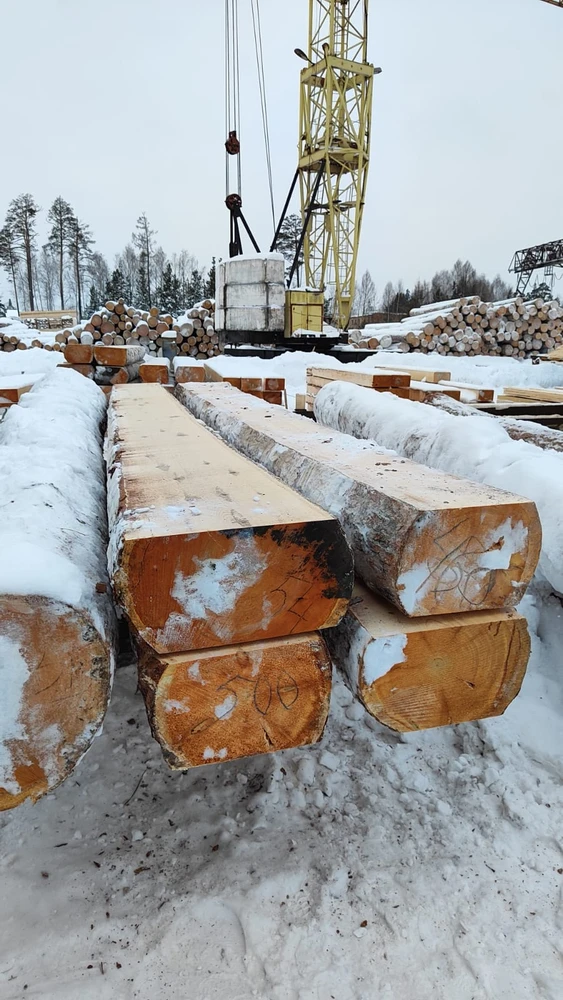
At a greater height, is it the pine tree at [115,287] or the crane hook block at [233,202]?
the pine tree at [115,287]

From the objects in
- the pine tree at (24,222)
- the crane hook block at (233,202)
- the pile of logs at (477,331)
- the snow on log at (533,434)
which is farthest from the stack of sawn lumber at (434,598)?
the pine tree at (24,222)

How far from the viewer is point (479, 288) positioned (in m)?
34.8

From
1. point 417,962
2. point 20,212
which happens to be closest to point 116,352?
point 417,962

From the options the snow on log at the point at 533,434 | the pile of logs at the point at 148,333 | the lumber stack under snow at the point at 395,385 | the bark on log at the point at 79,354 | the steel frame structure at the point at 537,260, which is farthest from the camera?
the steel frame structure at the point at 537,260

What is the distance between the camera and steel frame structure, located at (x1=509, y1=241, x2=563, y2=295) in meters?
23.0

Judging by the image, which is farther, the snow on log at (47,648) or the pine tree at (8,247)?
the pine tree at (8,247)

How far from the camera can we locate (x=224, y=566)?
1107 mm

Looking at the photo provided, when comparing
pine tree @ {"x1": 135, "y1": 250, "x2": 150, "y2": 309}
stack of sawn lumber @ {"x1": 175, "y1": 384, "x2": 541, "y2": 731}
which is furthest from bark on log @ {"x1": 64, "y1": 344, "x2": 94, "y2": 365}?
pine tree @ {"x1": 135, "y1": 250, "x2": 150, "y2": 309}

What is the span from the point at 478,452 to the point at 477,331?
13.2 meters

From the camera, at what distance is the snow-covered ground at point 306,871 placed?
1.31 metres

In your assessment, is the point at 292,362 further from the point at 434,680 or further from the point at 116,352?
the point at 434,680

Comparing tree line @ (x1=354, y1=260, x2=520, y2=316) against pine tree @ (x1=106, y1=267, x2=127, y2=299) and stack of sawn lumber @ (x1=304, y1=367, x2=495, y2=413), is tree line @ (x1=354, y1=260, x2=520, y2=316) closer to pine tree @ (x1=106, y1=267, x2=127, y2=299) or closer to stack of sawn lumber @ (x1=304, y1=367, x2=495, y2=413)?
pine tree @ (x1=106, y1=267, x2=127, y2=299)

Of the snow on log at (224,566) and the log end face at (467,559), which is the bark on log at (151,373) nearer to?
the snow on log at (224,566)

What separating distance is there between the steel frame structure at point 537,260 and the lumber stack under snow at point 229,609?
81.8 feet
